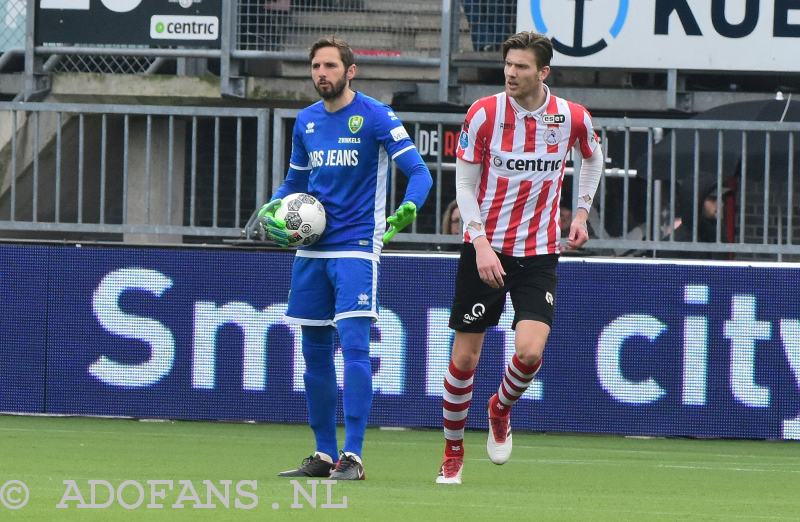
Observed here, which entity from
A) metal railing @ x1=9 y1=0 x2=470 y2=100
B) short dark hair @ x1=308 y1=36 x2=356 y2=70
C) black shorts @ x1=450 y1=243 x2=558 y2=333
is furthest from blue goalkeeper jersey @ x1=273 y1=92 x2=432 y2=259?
metal railing @ x1=9 y1=0 x2=470 y2=100

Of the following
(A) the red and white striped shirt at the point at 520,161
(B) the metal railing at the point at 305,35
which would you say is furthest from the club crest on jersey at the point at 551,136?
(B) the metal railing at the point at 305,35

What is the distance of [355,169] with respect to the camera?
316 inches

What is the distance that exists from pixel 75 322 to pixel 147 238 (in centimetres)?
225

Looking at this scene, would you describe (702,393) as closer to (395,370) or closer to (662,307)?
(662,307)

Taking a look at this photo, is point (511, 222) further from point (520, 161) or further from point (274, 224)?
point (274, 224)

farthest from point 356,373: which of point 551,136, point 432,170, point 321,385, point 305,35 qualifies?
point 305,35

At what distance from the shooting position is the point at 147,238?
1417 cm

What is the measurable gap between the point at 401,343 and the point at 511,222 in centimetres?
386

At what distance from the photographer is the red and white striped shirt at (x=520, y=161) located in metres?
7.90

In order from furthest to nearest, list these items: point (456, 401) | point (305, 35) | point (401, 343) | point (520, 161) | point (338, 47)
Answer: point (305, 35) → point (401, 343) → point (456, 401) → point (520, 161) → point (338, 47)

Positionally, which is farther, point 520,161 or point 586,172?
point 586,172

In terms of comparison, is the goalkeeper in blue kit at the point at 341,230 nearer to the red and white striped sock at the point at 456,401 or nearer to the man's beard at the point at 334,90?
the man's beard at the point at 334,90

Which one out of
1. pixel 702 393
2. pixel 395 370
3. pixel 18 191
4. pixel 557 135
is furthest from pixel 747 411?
pixel 18 191

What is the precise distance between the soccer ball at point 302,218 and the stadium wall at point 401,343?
12.3 ft
